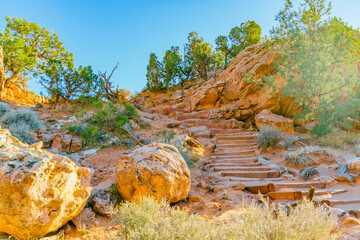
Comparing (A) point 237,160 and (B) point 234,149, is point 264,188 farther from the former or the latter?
(B) point 234,149

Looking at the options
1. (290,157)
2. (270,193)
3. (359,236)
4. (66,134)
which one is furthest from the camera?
(66,134)

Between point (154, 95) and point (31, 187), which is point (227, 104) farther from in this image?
point (31, 187)

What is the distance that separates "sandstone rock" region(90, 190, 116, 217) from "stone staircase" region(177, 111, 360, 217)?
108 inches

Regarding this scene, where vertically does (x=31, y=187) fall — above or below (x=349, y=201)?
above

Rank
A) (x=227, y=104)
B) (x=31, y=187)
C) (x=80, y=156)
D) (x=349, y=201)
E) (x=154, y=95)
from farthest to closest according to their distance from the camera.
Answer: (x=154, y=95) → (x=227, y=104) → (x=80, y=156) → (x=349, y=201) → (x=31, y=187)

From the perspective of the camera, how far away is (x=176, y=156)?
4.38 metres

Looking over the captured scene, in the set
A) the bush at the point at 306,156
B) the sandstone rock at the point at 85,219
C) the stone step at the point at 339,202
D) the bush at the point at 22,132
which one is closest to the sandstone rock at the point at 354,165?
the bush at the point at 306,156

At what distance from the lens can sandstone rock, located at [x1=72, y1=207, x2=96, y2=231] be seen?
306 cm

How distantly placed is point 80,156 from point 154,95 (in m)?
14.1

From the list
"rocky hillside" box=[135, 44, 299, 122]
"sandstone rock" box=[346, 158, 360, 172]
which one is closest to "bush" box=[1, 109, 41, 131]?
"rocky hillside" box=[135, 44, 299, 122]

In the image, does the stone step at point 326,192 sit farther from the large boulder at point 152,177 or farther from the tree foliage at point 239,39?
the tree foliage at point 239,39

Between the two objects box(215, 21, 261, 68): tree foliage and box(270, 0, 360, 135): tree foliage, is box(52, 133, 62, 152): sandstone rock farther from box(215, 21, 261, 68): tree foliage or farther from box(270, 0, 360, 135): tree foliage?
box(215, 21, 261, 68): tree foliage

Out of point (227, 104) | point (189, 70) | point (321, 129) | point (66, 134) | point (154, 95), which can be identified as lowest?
point (321, 129)

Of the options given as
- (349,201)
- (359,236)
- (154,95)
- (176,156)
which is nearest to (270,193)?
(349,201)
